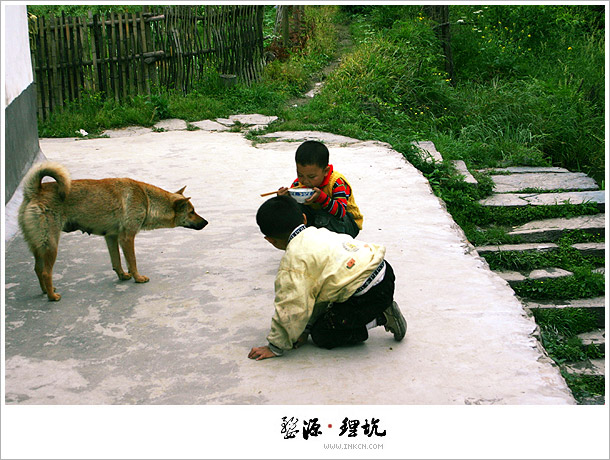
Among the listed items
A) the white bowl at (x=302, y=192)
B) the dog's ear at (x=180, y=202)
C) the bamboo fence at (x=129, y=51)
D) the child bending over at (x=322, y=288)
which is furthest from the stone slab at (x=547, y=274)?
the bamboo fence at (x=129, y=51)

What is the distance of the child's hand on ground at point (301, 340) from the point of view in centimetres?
377

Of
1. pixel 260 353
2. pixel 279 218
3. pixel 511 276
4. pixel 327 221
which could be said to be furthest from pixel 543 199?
pixel 260 353

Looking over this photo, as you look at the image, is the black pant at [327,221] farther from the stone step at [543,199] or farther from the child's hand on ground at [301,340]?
the stone step at [543,199]

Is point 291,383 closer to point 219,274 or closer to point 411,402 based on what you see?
point 411,402

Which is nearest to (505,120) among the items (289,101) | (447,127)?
(447,127)

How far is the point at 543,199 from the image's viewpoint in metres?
7.24

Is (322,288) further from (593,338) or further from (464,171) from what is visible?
(464,171)

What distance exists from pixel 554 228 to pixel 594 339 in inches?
62.5

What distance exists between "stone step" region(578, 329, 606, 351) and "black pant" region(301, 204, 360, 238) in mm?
2426

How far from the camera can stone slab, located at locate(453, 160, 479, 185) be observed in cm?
742

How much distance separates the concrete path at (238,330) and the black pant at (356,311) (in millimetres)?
156

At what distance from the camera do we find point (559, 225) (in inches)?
268

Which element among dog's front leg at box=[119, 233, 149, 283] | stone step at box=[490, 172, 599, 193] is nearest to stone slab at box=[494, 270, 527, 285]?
stone step at box=[490, 172, 599, 193]

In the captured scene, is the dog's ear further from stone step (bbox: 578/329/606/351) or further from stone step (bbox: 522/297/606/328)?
stone step (bbox: 578/329/606/351)
